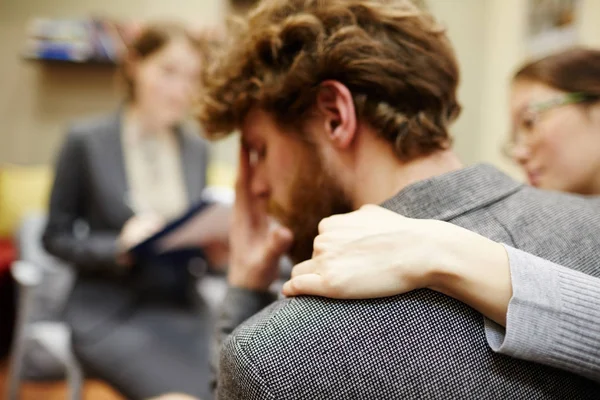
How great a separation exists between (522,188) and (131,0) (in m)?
3.58

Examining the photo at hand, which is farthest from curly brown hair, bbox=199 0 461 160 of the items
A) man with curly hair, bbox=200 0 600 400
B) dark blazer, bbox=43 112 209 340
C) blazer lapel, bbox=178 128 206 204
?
blazer lapel, bbox=178 128 206 204

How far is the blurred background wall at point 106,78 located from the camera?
134 inches

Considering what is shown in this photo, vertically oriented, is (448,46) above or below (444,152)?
above

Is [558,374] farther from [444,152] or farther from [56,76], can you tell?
[56,76]

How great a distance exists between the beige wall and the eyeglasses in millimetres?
2942

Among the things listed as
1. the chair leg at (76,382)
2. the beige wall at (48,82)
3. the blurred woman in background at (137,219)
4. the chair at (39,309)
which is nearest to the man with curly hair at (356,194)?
the blurred woman in background at (137,219)

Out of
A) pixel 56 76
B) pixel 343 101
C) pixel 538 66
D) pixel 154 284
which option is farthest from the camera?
pixel 56 76

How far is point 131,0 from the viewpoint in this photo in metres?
3.78

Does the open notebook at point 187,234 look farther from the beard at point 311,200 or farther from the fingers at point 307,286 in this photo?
the fingers at point 307,286

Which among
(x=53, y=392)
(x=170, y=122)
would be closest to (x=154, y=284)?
(x=170, y=122)

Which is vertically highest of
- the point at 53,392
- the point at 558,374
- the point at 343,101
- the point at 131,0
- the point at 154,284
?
the point at 131,0

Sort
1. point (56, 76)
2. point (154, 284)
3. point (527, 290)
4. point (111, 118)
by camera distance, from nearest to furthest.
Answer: point (527, 290) < point (154, 284) < point (111, 118) < point (56, 76)

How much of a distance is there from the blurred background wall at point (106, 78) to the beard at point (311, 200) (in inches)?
103

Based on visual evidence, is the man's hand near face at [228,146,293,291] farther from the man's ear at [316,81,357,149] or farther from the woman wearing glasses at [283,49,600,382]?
the woman wearing glasses at [283,49,600,382]
